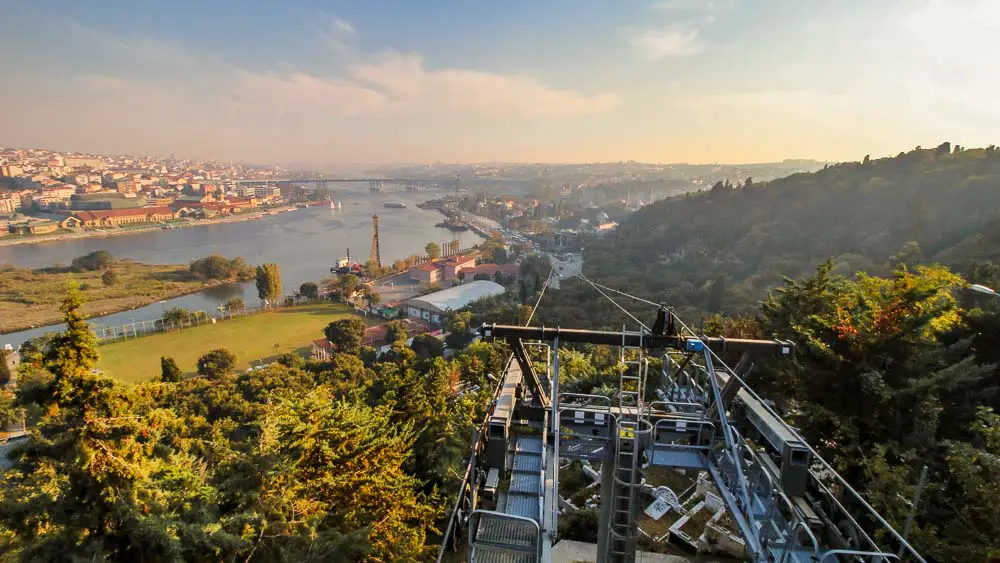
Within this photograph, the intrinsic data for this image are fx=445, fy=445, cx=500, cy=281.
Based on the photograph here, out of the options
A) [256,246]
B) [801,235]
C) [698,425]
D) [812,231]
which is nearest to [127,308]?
[256,246]

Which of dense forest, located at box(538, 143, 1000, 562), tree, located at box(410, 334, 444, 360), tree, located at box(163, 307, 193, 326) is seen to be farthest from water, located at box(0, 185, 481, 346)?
dense forest, located at box(538, 143, 1000, 562)

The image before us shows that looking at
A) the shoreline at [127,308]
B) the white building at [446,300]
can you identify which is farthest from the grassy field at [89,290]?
the white building at [446,300]

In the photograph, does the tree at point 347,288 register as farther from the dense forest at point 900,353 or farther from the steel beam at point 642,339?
the steel beam at point 642,339

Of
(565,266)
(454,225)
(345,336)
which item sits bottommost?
(345,336)

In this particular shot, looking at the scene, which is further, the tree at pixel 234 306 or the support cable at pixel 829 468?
the tree at pixel 234 306

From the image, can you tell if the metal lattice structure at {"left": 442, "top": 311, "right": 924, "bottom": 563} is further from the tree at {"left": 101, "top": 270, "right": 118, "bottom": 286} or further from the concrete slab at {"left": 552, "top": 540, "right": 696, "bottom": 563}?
the tree at {"left": 101, "top": 270, "right": 118, "bottom": 286}

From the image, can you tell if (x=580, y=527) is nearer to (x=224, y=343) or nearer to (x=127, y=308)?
(x=224, y=343)

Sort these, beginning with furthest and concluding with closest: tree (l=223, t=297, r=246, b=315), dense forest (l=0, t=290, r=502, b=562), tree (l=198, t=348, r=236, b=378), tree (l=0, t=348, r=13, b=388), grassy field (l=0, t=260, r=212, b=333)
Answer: tree (l=223, t=297, r=246, b=315) < grassy field (l=0, t=260, r=212, b=333) < tree (l=198, t=348, r=236, b=378) < tree (l=0, t=348, r=13, b=388) < dense forest (l=0, t=290, r=502, b=562)
